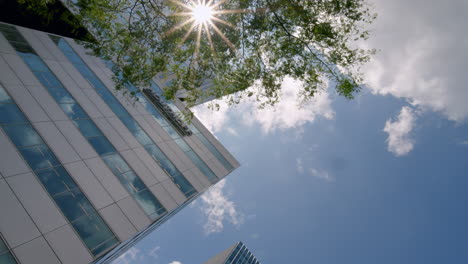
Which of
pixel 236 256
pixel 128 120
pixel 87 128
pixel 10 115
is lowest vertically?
pixel 236 256

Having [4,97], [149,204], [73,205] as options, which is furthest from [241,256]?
[4,97]

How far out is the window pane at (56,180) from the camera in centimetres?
1320

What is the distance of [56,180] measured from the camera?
13.8m

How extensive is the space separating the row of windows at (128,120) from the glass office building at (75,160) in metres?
0.12

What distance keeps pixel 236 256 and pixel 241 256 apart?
200 inches

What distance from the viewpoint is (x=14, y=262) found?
392 inches

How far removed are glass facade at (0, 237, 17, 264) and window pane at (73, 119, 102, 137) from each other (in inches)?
355

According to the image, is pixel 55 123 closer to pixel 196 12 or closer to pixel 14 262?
pixel 14 262

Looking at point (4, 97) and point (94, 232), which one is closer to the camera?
point (94, 232)

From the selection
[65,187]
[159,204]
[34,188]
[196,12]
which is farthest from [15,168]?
[196,12]

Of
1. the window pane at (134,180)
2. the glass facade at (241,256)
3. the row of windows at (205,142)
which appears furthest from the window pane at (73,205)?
the glass facade at (241,256)

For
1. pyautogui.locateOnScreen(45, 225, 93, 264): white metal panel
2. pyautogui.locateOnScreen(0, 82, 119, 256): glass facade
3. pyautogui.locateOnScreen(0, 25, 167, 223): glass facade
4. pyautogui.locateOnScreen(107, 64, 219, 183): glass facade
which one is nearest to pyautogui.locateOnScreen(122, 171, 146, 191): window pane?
pyautogui.locateOnScreen(0, 25, 167, 223): glass facade

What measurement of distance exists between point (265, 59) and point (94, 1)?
31.8 feet

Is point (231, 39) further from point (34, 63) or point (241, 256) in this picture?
point (241, 256)
